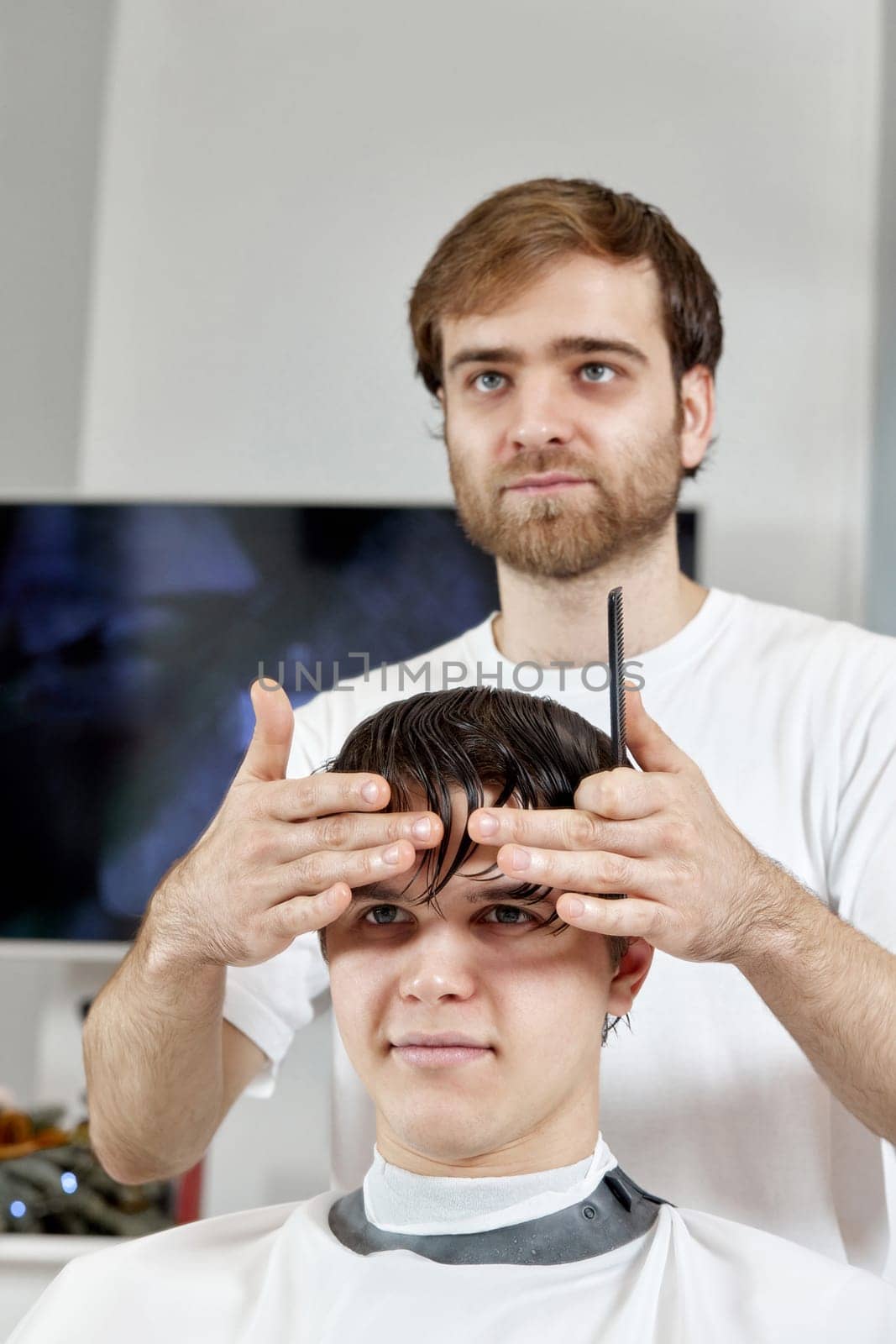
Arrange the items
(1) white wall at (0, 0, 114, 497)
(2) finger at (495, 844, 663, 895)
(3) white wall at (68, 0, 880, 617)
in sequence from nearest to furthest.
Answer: (2) finger at (495, 844, 663, 895), (3) white wall at (68, 0, 880, 617), (1) white wall at (0, 0, 114, 497)

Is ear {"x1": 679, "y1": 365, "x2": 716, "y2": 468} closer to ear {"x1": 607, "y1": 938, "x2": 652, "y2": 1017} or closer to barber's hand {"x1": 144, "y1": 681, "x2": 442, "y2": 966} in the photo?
ear {"x1": 607, "y1": 938, "x2": 652, "y2": 1017}

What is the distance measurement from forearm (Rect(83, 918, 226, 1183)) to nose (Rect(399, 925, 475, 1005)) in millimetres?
259

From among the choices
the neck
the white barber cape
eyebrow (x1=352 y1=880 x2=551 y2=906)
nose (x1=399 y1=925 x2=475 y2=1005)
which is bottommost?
the white barber cape

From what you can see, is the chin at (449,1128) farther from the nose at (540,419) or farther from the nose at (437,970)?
the nose at (540,419)

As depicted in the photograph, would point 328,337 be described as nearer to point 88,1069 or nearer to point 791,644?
point 791,644

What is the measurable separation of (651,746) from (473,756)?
21 centimetres

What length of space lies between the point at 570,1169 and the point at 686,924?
0.33 meters

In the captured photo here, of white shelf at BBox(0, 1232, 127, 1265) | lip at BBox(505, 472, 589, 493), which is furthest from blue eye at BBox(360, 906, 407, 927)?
white shelf at BBox(0, 1232, 127, 1265)

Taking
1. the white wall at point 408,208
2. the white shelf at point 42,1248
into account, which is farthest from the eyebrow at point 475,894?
the white wall at point 408,208

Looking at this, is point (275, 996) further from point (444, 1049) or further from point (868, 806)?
point (868, 806)

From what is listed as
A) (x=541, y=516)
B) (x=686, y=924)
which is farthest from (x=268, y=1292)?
(x=541, y=516)

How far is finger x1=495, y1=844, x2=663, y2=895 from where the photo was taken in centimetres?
106

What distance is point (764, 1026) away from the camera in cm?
162

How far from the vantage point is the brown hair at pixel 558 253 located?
188 centimetres
